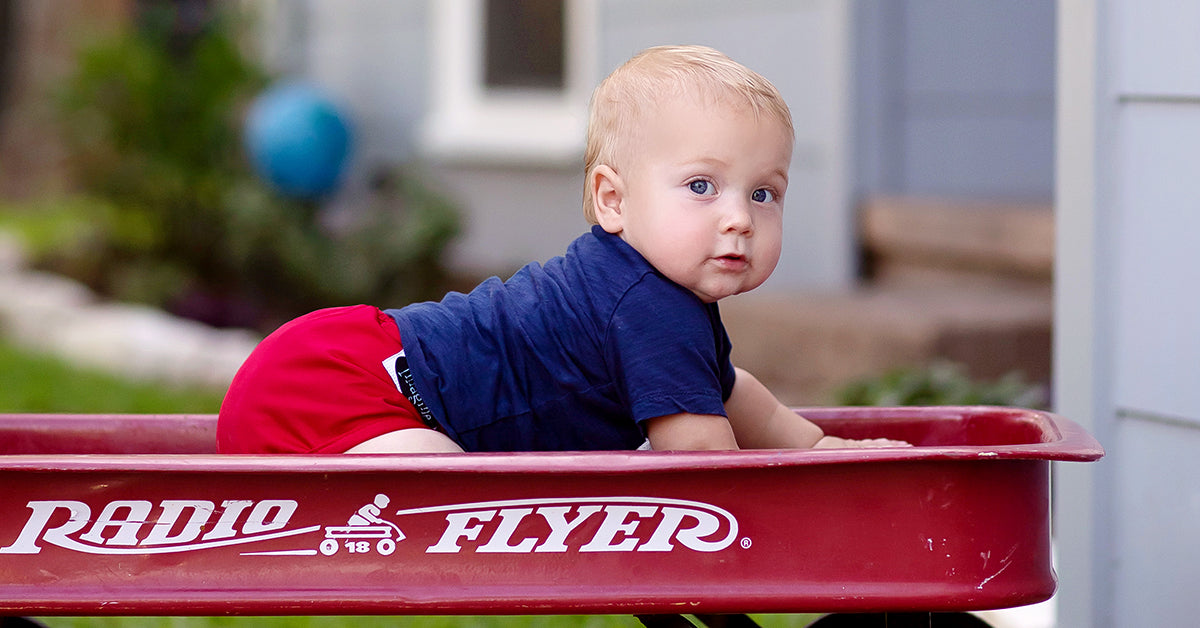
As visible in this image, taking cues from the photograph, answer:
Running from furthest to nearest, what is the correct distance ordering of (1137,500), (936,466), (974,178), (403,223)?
(403,223) → (974,178) → (1137,500) → (936,466)

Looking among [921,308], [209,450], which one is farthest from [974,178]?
[209,450]

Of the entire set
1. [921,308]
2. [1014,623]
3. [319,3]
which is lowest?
[1014,623]

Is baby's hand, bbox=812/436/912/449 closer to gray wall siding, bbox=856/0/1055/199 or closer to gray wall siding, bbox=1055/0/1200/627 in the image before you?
gray wall siding, bbox=1055/0/1200/627

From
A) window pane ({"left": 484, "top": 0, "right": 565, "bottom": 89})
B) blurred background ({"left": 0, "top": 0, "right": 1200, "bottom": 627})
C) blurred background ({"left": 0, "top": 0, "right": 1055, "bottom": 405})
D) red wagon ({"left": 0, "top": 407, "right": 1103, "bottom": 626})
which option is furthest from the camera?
window pane ({"left": 484, "top": 0, "right": 565, "bottom": 89})

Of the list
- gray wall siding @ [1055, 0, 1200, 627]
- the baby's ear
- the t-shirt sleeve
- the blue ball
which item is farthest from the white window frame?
the t-shirt sleeve

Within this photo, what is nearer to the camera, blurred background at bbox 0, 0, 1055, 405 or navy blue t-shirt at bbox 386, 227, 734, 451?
navy blue t-shirt at bbox 386, 227, 734, 451

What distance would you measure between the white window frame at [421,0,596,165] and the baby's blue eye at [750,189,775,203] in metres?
4.25

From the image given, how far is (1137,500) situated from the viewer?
7.94ft

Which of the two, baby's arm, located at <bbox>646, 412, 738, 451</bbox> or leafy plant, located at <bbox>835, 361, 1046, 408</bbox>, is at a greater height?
baby's arm, located at <bbox>646, 412, 738, 451</bbox>

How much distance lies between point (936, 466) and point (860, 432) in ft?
1.81

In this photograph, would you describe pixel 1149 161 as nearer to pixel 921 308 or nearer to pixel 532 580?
pixel 532 580

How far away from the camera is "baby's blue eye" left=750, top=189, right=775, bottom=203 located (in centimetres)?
199

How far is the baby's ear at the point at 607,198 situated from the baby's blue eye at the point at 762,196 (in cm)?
19

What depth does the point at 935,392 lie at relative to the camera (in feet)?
11.3
